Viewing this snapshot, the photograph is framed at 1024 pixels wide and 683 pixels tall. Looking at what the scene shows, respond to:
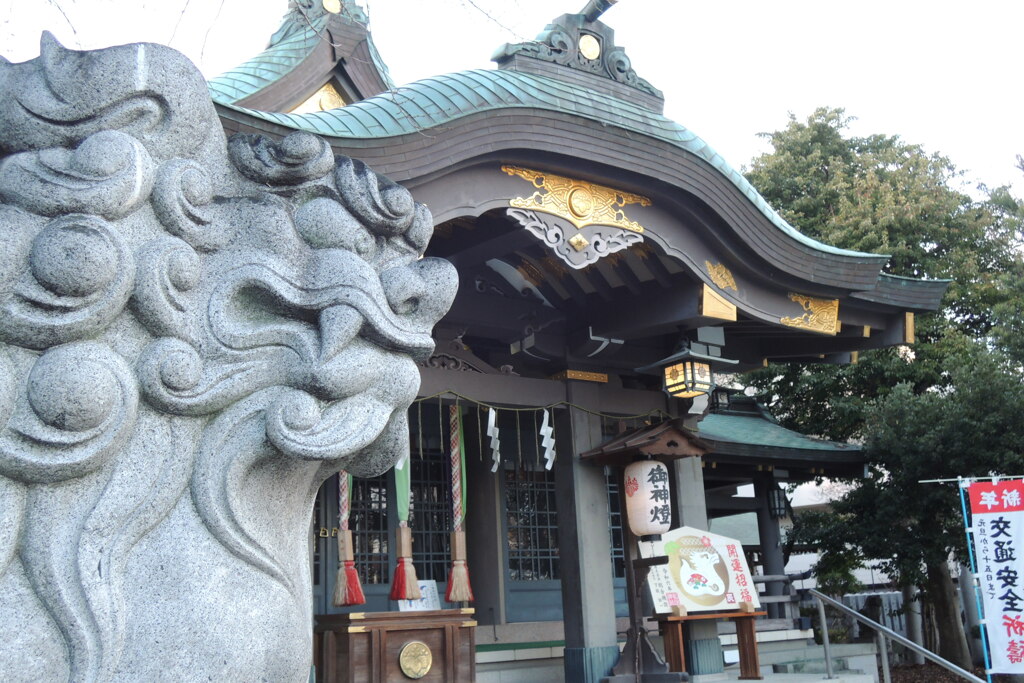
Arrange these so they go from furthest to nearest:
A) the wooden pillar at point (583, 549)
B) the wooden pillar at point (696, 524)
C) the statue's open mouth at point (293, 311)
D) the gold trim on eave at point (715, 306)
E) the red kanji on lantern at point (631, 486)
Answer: the wooden pillar at point (696, 524) → the red kanji on lantern at point (631, 486) → the wooden pillar at point (583, 549) → the gold trim on eave at point (715, 306) → the statue's open mouth at point (293, 311)

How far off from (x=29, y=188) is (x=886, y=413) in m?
11.6

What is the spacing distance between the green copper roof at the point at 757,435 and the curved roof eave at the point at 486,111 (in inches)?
162

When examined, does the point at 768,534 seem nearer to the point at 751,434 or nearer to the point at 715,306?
the point at 751,434

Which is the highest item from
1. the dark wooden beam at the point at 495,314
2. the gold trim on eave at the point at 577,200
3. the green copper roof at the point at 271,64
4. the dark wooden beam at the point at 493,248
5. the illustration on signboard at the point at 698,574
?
the green copper roof at the point at 271,64

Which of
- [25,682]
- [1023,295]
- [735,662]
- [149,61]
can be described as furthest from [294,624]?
[1023,295]

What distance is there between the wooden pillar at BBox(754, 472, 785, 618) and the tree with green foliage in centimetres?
44

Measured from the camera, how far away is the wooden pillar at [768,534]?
39.4 feet

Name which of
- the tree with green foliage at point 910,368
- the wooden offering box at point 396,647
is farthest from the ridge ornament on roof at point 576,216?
the tree with green foliage at point 910,368

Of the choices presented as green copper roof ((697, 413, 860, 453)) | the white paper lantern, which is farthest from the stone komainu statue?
green copper roof ((697, 413, 860, 453))

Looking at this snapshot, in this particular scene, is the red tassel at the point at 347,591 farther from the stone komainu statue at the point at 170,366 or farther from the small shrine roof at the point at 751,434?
the small shrine roof at the point at 751,434

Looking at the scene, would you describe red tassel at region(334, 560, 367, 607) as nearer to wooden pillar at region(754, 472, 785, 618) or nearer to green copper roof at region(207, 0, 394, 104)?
green copper roof at region(207, 0, 394, 104)

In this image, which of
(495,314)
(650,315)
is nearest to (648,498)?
(650,315)

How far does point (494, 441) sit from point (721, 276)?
99.3 inches

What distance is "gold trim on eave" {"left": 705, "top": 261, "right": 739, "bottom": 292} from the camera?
7.32 meters
